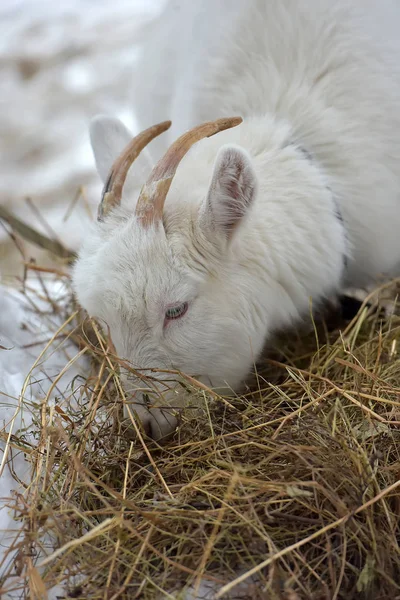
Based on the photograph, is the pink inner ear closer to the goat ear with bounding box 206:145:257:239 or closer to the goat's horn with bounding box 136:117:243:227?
the goat ear with bounding box 206:145:257:239

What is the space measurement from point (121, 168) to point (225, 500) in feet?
3.49

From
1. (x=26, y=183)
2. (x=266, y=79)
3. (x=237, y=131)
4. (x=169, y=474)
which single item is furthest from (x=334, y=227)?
(x=26, y=183)

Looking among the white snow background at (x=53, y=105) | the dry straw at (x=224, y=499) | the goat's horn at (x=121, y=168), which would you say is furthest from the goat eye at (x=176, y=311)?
the white snow background at (x=53, y=105)

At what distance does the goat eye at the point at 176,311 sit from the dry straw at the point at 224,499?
7.6 inches

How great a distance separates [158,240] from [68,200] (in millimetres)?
3302

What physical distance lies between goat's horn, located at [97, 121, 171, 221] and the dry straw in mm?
487

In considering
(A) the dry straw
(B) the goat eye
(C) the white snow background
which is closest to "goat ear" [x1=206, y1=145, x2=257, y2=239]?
(B) the goat eye

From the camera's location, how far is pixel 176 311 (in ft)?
6.41

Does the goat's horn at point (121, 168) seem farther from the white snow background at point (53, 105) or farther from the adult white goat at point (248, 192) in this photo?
the white snow background at point (53, 105)

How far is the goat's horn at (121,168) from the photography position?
6.79 ft

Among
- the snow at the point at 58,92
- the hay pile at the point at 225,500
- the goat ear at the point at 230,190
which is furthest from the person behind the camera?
the snow at the point at 58,92

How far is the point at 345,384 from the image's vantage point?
2.12 meters

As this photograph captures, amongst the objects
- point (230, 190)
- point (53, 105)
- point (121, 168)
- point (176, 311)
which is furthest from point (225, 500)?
point (53, 105)

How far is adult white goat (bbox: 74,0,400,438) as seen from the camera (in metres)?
1.95
